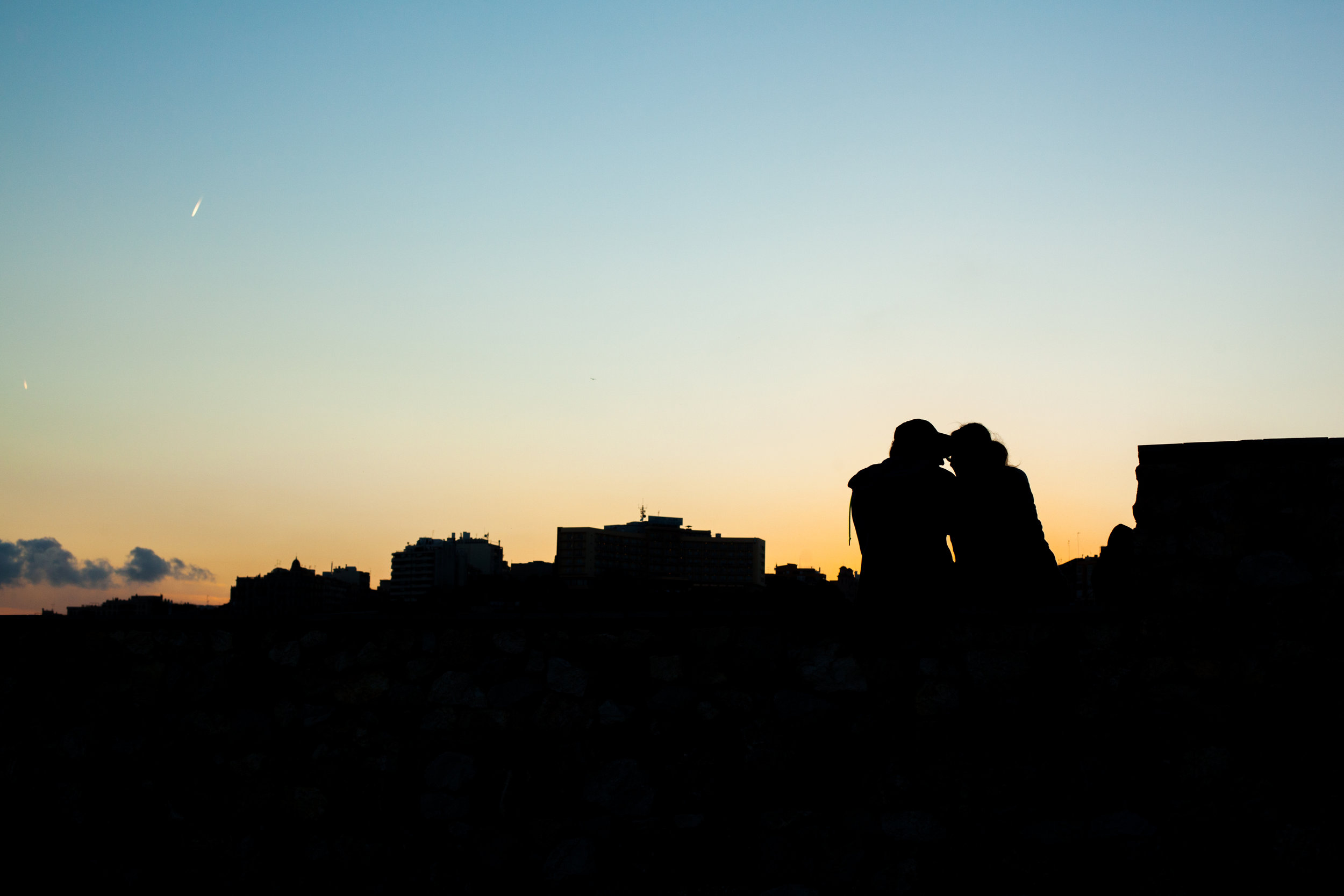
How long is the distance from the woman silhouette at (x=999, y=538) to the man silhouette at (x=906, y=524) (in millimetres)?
120

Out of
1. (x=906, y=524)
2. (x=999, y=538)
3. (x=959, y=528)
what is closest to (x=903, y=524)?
(x=906, y=524)

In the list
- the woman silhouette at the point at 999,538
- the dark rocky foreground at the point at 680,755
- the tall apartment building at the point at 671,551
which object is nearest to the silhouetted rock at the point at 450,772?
the dark rocky foreground at the point at 680,755

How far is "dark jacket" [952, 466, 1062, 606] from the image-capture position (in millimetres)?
4770

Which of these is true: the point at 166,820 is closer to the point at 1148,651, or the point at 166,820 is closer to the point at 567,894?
the point at 567,894

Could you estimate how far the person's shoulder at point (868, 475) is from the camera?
16.0 ft

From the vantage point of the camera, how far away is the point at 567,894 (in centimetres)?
426

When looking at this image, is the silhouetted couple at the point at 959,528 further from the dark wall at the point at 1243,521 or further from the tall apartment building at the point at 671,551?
the tall apartment building at the point at 671,551

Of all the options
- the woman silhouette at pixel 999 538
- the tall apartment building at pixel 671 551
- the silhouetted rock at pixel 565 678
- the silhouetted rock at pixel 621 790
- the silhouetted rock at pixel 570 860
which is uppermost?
the tall apartment building at pixel 671 551

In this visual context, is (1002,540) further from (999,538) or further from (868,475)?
(868,475)

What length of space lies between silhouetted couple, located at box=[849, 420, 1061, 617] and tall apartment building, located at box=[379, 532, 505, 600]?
2.69 meters

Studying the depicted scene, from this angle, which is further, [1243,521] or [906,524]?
[906,524]

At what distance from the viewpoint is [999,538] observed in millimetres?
4824

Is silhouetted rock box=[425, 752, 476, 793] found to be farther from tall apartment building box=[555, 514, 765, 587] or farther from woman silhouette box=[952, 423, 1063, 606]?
tall apartment building box=[555, 514, 765, 587]

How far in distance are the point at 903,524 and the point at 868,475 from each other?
325 millimetres
